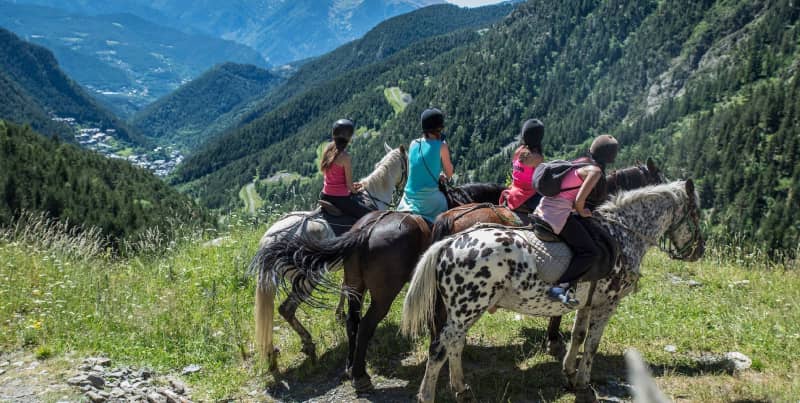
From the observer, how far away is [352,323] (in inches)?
293

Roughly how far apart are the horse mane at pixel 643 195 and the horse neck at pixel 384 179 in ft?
11.6

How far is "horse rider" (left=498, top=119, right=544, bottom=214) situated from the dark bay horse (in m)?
1.35

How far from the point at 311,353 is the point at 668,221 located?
5.41 metres

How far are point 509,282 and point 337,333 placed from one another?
3.64 meters

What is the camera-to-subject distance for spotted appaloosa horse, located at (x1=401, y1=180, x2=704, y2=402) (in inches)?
236

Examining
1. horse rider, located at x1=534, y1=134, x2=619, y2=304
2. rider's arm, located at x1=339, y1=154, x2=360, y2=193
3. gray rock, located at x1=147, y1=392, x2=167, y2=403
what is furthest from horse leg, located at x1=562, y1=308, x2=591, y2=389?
gray rock, located at x1=147, y1=392, x2=167, y2=403

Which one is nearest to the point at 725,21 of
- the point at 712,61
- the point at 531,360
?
the point at 712,61

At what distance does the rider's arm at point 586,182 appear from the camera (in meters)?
5.96

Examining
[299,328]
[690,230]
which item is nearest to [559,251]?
[690,230]

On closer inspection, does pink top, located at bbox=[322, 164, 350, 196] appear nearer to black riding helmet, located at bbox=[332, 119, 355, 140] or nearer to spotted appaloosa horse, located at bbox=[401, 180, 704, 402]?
black riding helmet, located at bbox=[332, 119, 355, 140]

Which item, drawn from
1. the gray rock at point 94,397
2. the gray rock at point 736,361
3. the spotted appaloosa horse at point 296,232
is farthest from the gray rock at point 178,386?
the gray rock at point 736,361

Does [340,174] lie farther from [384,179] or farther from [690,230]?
[690,230]

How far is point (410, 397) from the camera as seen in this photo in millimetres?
6801

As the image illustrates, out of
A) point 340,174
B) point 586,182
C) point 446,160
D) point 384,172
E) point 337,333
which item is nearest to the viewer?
point 586,182
